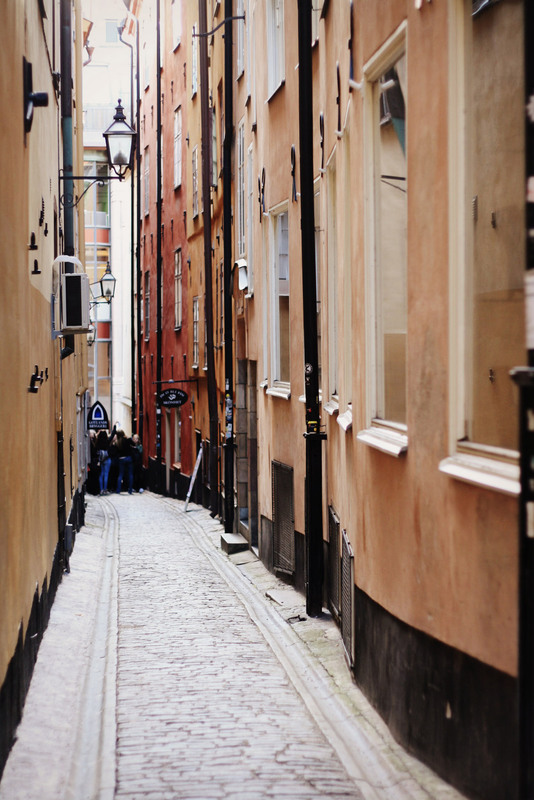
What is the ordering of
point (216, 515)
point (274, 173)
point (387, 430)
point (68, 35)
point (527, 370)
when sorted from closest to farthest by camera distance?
point (527, 370), point (387, 430), point (274, 173), point (68, 35), point (216, 515)

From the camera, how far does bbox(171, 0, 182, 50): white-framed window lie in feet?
97.6

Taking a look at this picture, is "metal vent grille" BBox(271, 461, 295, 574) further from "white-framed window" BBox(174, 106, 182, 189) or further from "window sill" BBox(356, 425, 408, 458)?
"white-framed window" BBox(174, 106, 182, 189)

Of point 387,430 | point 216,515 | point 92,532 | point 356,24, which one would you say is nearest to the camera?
point 387,430

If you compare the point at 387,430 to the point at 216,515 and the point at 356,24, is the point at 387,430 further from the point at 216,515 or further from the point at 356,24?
the point at 216,515

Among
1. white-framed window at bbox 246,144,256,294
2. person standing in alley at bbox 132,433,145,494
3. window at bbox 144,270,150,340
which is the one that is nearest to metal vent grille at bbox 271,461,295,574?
white-framed window at bbox 246,144,256,294

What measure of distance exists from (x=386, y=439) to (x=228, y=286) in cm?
1192

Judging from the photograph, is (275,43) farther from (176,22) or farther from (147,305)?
(147,305)

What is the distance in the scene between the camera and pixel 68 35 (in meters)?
16.5

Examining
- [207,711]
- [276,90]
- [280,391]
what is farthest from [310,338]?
[276,90]

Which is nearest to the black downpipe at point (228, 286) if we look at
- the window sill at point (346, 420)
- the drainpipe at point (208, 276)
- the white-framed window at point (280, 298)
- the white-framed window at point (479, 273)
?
the drainpipe at point (208, 276)

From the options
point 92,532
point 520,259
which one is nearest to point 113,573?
point 92,532

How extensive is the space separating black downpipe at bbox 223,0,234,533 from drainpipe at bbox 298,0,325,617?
7.73 metres

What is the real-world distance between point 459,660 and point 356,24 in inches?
175

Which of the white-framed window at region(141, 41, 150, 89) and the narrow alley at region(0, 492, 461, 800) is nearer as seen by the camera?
the narrow alley at region(0, 492, 461, 800)
